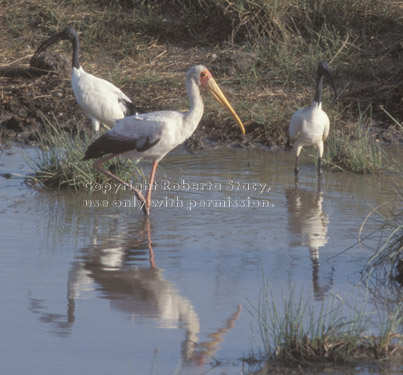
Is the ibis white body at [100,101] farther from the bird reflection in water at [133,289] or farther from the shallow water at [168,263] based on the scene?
the bird reflection in water at [133,289]

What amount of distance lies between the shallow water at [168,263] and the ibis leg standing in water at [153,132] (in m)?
0.49

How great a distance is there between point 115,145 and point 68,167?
877 millimetres

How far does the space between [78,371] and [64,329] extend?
0.52 meters

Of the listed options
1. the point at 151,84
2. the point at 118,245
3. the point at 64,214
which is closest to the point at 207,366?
the point at 118,245

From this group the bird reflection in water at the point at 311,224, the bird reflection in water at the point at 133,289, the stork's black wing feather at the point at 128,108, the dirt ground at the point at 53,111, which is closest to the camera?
the bird reflection in water at the point at 133,289

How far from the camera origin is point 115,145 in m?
7.00

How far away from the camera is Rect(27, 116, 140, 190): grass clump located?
25.1ft

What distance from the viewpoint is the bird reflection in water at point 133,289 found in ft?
13.8

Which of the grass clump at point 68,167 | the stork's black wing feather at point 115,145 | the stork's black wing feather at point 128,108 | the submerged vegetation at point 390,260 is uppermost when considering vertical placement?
the stork's black wing feather at point 128,108

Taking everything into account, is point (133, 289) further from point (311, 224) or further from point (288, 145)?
point (288, 145)

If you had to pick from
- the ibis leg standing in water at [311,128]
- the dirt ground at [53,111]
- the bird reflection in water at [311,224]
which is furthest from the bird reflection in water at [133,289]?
the dirt ground at [53,111]
